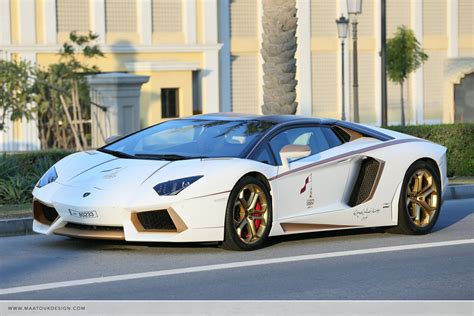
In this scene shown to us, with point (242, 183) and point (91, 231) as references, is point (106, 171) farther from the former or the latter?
point (242, 183)

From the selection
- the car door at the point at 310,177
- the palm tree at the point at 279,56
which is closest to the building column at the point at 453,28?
the palm tree at the point at 279,56

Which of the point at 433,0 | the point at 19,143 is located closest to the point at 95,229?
the point at 19,143

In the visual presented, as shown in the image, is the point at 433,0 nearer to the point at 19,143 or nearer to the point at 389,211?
the point at 19,143

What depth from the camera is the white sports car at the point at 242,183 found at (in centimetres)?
1045

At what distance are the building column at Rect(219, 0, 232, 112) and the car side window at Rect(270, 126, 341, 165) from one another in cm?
3791

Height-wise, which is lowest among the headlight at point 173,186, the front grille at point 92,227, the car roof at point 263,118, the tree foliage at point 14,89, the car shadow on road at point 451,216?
the car shadow on road at point 451,216

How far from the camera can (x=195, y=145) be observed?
1133 centimetres

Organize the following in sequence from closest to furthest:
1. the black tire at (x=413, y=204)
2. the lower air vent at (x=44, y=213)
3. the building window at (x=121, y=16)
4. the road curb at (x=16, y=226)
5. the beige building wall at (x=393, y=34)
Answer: the lower air vent at (x=44, y=213), the black tire at (x=413, y=204), the road curb at (x=16, y=226), the building window at (x=121, y=16), the beige building wall at (x=393, y=34)

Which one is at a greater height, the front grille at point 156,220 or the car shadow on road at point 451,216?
the front grille at point 156,220

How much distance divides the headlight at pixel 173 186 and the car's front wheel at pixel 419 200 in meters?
2.62

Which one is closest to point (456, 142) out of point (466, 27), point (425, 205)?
point (425, 205)

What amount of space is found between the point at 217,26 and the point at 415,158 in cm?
3800

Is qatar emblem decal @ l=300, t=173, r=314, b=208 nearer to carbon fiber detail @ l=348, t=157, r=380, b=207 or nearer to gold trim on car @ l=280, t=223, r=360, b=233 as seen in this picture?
gold trim on car @ l=280, t=223, r=360, b=233

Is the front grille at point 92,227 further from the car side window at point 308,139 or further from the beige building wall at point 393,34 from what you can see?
the beige building wall at point 393,34
